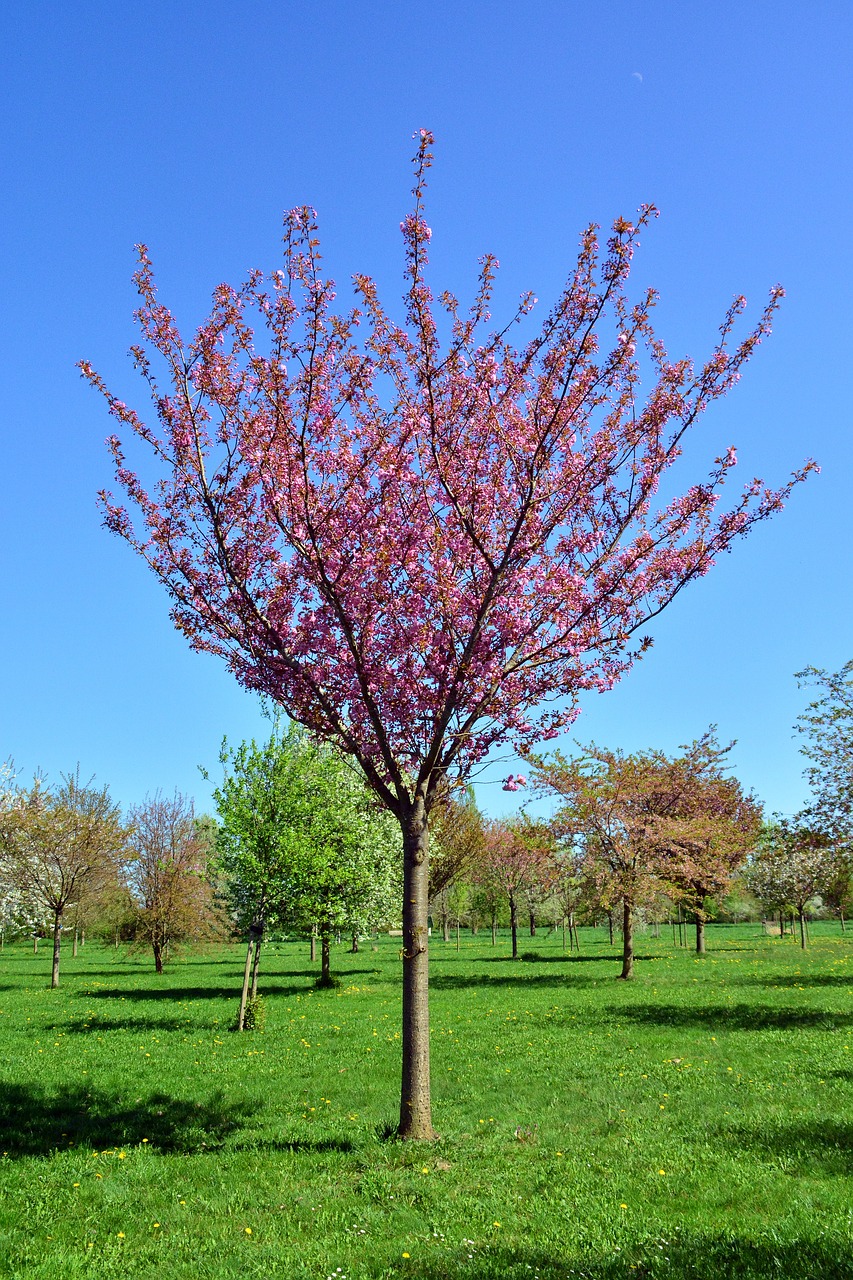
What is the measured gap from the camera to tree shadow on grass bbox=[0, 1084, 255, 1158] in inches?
383

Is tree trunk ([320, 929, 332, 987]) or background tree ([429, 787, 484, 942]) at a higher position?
background tree ([429, 787, 484, 942])

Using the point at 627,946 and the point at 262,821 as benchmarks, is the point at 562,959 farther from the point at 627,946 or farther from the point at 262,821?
the point at 262,821

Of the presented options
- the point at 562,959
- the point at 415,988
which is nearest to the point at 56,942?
the point at 562,959

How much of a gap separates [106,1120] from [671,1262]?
8.43 m

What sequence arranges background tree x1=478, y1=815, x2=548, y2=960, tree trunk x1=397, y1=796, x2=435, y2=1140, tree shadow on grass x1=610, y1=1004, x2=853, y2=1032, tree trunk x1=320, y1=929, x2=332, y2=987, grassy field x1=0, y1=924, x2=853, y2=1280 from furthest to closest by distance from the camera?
background tree x1=478, y1=815, x2=548, y2=960, tree trunk x1=320, y1=929, x2=332, y2=987, tree shadow on grass x1=610, y1=1004, x2=853, y2=1032, tree trunk x1=397, y1=796, x2=435, y2=1140, grassy field x1=0, y1=924, x2=853, y2=1280

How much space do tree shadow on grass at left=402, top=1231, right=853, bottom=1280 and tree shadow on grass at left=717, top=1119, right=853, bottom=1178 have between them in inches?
81.0

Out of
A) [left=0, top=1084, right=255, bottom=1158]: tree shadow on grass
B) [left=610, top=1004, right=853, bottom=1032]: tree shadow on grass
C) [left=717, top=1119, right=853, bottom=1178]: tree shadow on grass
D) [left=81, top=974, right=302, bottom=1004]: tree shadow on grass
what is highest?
[left=717, top=1119, right=853, bottom=1178]: tree shadow on grass

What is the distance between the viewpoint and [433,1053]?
15.0 m

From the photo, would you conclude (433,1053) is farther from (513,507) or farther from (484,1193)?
(513,507)

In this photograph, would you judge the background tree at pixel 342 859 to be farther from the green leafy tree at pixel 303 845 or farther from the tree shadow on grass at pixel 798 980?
the tree shadow on grass at pixel 798 980

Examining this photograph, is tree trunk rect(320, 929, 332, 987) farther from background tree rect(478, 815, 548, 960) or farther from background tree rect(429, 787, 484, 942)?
background tree rect(478, 815, 548, 960)

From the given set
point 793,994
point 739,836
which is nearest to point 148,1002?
point 793,994

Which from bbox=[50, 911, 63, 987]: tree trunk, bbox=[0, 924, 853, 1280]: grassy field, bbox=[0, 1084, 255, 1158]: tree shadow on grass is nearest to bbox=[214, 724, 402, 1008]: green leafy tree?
bbox=[0, 924, 853, 1280]: grassy field

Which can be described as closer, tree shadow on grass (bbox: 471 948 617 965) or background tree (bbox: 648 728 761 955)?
background tree (bbox: 648 728 761 955)
